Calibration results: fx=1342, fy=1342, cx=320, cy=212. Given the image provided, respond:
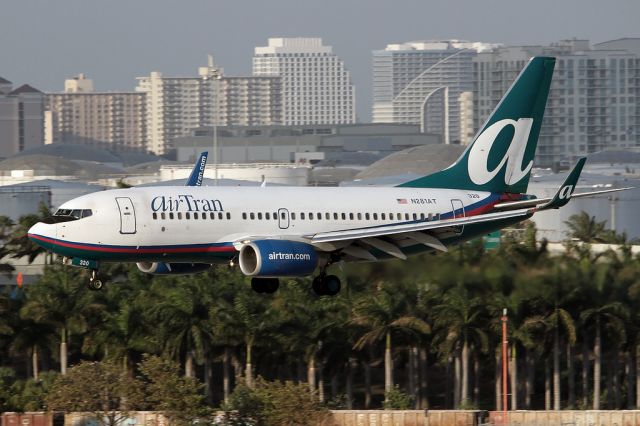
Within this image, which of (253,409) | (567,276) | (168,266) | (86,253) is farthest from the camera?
(253,409)

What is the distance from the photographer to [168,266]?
59.3m

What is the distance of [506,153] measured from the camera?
218ft

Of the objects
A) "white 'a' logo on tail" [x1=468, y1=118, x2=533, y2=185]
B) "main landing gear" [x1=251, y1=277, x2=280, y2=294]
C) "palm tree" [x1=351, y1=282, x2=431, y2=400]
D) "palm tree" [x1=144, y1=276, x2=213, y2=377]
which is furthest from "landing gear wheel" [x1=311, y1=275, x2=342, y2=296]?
"palm tree" [x1=144, y1=276, x2=213, y2=377]

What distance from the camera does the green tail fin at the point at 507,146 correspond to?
65.8 metres

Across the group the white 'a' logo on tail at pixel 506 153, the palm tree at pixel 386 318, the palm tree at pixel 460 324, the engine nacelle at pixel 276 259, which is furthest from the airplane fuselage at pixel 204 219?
the palm tree at pixel 386 318

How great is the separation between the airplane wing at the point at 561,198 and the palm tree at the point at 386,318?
33.2 m

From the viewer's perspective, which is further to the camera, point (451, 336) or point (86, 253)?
point (451, 336)

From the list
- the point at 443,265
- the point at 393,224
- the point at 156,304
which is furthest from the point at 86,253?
the point at 156,304

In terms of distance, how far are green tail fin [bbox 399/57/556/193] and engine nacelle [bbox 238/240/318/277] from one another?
32.5 feet

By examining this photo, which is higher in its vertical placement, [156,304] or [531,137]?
[531,137]

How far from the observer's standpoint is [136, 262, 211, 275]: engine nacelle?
59094 millimetres

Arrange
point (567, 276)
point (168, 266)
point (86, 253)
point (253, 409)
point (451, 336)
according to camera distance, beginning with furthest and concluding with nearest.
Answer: point (451, 336) → point (253, 409) → point (567, 276) → point (168, 266) → point (86, 253)

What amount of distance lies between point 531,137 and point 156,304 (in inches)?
1562

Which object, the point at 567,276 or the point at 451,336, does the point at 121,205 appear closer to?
the point at 567,276
